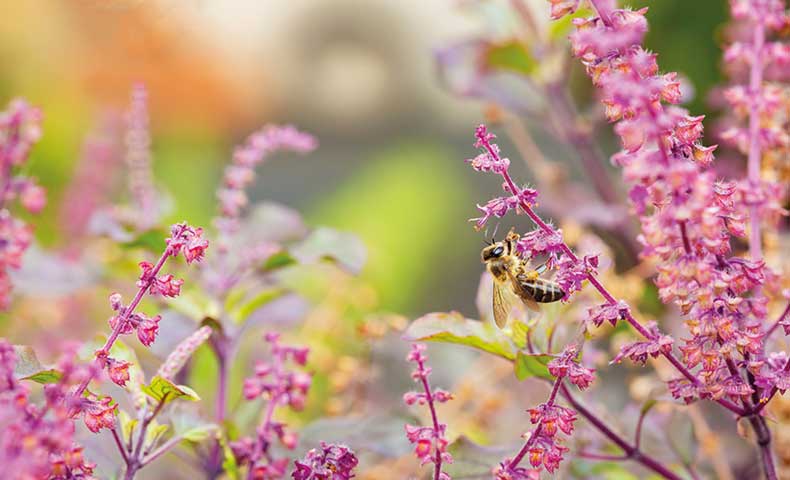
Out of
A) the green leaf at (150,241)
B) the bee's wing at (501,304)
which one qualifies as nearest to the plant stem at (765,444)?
the bee's wing at (501,304)

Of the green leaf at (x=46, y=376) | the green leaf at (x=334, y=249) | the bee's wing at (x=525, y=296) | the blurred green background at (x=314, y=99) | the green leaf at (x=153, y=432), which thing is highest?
the blurred green background at (x=314, y=99)

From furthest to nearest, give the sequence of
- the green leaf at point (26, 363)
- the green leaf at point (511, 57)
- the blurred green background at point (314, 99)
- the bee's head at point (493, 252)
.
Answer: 1. the blurred green background at point (314, 99)
2. the green leaf at point (511, 57)
3. the bee's head at point (493, 252)
4. the green leaf at point (26, 363)

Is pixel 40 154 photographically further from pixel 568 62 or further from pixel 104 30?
pixel 568 62

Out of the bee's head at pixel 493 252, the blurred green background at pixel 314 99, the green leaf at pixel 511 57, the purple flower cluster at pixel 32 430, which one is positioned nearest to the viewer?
the purple flower cluster at pixel 32 430

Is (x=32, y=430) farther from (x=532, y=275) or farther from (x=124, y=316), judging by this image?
(x=532, y=275)

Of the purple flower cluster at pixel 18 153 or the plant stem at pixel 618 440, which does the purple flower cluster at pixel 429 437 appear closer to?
the plant stem at pixel 618 440

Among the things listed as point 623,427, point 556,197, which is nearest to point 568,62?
point 556,197

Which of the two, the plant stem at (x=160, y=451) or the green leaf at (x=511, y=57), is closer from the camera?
the plant stem at (x=160, y=451)
